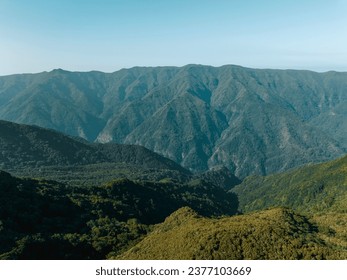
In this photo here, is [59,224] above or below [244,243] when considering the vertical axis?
below

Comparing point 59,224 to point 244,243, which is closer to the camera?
point 244,243

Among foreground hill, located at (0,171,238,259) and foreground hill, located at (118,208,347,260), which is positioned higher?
foreground hill, located at (118,208,347,260)

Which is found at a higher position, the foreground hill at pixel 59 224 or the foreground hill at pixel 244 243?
the foreground hill at pixel 244 243

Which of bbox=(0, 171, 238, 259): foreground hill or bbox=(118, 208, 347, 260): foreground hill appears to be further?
bbox=(0, 171, 238, 259): foreground hill

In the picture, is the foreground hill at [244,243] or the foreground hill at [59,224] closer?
the foreground hill at [244,243]

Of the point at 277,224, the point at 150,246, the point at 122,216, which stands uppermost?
the point at 277,224

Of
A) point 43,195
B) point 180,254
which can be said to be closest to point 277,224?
point 180,254

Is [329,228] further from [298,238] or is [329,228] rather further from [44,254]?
[44,254]

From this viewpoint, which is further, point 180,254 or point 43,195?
point 43,195
